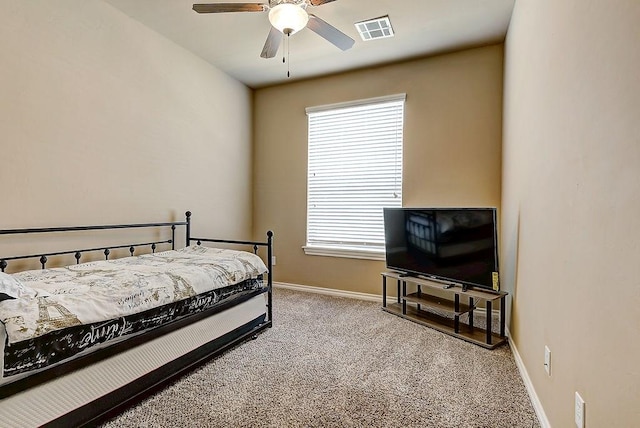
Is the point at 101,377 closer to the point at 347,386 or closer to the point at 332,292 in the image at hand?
the point at 347,386

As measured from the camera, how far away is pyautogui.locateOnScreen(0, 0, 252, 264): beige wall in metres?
2.18

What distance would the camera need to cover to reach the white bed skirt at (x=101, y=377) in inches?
52.1

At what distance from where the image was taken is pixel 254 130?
14.7ft

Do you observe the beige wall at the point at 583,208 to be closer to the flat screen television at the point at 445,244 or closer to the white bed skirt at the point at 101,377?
the flat screen television at the point at 445,244

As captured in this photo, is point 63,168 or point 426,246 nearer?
point 63,168

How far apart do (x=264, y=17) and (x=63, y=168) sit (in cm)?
196

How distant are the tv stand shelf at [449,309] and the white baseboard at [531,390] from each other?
208 millimetres

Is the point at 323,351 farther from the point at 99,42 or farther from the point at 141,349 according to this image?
the point at 99,42

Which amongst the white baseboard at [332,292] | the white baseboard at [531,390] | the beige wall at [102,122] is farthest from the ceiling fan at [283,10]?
the white baseboard at [332,292]

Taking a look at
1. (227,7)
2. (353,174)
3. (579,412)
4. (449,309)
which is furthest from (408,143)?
(579,412)

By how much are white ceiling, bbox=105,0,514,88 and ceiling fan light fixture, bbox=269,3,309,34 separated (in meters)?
0.66

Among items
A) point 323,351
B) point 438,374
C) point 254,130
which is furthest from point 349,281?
point 254,130

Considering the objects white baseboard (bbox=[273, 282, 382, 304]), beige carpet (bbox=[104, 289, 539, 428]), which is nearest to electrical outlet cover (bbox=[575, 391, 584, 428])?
beige carpet (bbox=[104, 289, 539, 428])

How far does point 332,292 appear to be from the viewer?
403 centimetres
